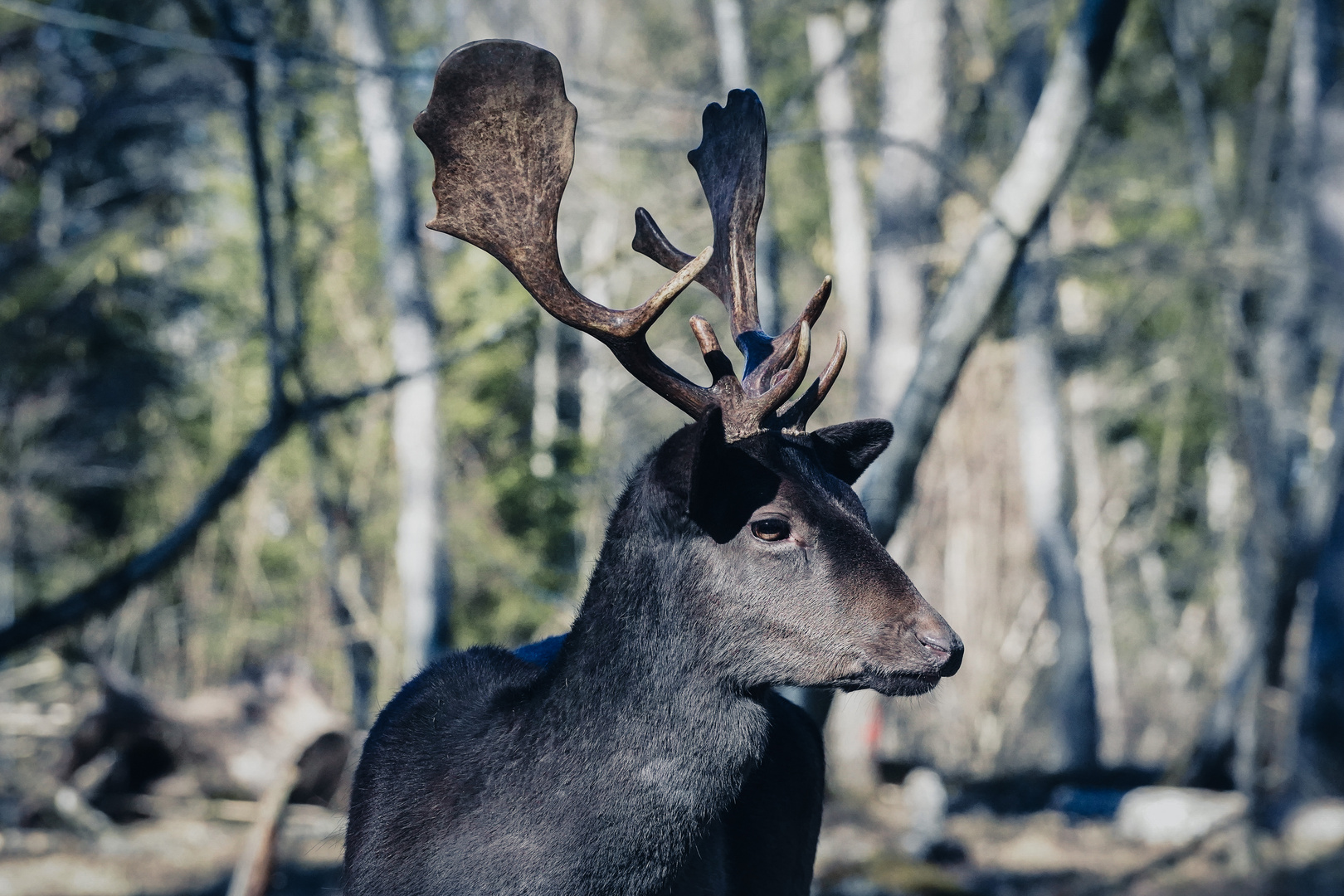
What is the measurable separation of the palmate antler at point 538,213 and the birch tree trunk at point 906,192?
228 inches

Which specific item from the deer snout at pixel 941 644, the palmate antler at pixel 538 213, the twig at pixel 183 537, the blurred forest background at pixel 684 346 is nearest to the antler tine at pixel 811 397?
the palmate antler at pixel 538 213

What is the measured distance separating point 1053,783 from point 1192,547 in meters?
11.1

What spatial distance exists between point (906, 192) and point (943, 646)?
266 inches

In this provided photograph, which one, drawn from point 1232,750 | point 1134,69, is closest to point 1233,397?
point 1232,750

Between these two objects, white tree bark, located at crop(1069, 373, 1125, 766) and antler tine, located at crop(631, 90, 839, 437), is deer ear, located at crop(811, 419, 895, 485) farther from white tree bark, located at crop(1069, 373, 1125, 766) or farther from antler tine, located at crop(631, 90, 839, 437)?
white tree bark, located at crop(1069, 373, 1125, 766)

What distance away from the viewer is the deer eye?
271cm

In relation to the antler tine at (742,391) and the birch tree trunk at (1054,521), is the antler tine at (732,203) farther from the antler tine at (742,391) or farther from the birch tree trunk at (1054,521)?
the birch tree trunk at (1054,521)

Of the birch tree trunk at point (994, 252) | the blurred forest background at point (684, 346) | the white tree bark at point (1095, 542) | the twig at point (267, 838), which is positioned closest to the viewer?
the birch tree trunk at point (994, 252)

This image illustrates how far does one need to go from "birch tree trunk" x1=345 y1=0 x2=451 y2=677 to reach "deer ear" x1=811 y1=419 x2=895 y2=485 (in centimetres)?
632

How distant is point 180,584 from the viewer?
17.9 meters

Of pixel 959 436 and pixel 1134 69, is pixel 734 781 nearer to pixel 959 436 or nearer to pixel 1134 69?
pixel 959 436

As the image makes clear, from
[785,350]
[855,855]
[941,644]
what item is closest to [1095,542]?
[855,855]

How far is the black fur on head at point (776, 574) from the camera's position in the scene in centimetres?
264

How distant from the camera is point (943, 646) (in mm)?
2529
